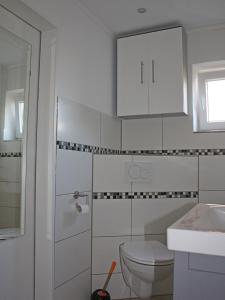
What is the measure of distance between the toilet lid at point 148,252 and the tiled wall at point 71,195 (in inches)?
13.6

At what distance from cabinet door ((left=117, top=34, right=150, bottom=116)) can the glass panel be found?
0.63 metres

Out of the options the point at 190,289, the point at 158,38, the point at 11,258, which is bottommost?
the point at 11,258

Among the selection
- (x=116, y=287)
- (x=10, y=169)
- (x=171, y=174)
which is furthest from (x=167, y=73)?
(x=116, y=287)

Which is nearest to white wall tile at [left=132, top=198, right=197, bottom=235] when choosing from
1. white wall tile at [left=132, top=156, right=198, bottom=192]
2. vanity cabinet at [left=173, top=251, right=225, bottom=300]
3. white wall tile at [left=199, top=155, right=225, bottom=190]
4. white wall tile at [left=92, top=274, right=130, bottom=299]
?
white wall tile at [left=132, top=156, right=198, bottom=192]

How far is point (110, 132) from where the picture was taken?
272 cm

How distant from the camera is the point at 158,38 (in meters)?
2.59

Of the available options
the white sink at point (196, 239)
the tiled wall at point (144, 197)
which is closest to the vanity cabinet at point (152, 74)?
the tiled wall at point (144, 197)

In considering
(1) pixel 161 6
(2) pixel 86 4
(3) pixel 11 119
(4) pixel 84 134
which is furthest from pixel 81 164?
(1) pixel 161 6

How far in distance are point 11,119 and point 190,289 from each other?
135 centimetres

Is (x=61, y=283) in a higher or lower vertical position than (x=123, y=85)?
lower

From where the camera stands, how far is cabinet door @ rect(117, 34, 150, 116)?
8.63 ft

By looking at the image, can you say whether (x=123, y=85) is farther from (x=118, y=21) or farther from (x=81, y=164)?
(x=81, y=164)

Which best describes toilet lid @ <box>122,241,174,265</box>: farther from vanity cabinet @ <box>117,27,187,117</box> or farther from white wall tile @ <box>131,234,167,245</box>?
vanity cabinet @ <box>117,27,187,117</box>

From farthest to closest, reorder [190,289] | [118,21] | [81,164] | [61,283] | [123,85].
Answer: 1. [123,85]
2. [118,21]
3. [81,164]
4. [61,283]
5. [190,289]
